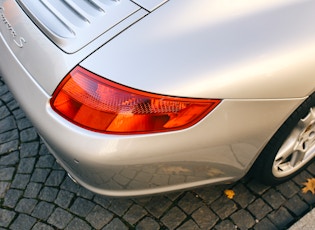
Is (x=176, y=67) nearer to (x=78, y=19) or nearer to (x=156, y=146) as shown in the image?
(x=156, y=146)

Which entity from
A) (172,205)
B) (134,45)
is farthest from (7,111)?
(134,45)

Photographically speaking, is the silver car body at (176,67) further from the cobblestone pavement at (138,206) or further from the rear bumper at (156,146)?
the cobblestone pavement at (138,206)

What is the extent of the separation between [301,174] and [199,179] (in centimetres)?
103

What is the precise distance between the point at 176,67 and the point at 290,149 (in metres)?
1.12

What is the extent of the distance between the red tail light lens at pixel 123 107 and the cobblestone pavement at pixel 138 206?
776mm

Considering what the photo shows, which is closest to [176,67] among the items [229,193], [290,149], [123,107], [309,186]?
[123,107]

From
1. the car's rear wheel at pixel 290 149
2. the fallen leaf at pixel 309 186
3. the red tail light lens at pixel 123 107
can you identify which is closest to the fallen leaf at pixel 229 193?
the car's rear wheel at pixel 290 149

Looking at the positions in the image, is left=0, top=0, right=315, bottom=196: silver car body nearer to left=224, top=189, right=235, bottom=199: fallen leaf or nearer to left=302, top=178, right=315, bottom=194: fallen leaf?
left=224, top=189, right=235, bottom=199: fallen leaf

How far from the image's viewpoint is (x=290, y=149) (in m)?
2.64

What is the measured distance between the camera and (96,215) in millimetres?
2742

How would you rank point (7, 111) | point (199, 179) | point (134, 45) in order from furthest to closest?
point (7, 111), point (199, 179), point (134, 45)

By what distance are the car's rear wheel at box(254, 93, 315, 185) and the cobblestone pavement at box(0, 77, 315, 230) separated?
0.16 m

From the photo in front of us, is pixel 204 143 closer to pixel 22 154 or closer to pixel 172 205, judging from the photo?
pixel 172 205

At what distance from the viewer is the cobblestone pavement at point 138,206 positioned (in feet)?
8.86
